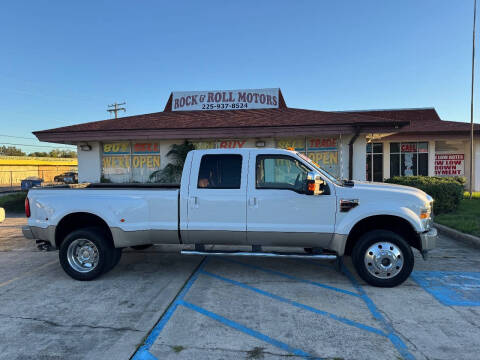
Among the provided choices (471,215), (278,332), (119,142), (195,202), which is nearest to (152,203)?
(195,202)

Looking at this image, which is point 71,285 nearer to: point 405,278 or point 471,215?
point 405,278

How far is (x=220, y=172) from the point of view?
4.98 meters

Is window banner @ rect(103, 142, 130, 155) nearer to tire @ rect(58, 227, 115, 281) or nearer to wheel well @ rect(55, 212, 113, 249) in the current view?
wheel well @ rect(55, 212, 113, 249)

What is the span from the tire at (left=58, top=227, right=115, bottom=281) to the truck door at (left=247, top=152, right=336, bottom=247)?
7.44 feet

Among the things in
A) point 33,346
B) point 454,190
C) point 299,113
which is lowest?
point 33,346

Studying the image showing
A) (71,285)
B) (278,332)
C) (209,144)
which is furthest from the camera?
(209,144)

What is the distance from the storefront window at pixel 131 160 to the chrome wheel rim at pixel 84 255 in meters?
9.89

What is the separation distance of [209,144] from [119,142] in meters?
4.18

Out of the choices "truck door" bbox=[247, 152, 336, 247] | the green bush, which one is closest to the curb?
the green bush

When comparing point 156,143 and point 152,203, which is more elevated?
point 156,143

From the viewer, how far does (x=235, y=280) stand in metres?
4.99

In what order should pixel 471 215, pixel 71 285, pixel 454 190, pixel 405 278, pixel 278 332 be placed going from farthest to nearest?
pixel 454 190 → pixel 471 215 → pixel 71 285 → pixel 405 278 → pixel 278 332

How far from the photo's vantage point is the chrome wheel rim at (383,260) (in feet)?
15.0

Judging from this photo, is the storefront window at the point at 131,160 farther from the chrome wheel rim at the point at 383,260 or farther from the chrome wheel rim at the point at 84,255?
the chrome wheel rim at the point at 383,260
